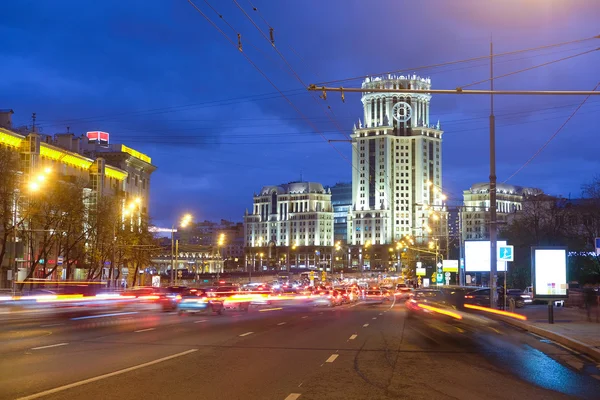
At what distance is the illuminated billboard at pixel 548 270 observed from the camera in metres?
31.2

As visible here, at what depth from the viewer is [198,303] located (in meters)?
36.5

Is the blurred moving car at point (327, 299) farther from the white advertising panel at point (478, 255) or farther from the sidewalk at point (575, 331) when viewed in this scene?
the sidewalk at point (575, 331)

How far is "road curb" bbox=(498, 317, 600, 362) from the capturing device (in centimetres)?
1783

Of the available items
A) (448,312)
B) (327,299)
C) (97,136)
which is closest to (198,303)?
(448,312)

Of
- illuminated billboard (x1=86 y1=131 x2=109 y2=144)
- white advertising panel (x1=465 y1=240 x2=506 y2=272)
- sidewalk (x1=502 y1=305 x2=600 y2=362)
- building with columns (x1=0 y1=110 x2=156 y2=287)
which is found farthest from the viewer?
illuminated billboard (x1=86 y1=131 x2=109 y2=144)

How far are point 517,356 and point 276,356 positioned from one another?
5.95m

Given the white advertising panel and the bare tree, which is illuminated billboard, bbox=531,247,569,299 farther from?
the bare tree

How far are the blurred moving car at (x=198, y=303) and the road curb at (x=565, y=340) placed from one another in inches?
606

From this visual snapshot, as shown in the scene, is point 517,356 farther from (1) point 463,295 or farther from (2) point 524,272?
(2) point 524,272

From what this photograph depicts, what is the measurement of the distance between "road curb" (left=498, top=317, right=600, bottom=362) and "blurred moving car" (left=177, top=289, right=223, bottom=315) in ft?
50.5

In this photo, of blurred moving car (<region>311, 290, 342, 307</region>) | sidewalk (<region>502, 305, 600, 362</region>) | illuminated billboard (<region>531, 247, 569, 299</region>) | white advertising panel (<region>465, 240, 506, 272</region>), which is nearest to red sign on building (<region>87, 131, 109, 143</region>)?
blurred moving car (<region>311, 290, 342, 307</region>)

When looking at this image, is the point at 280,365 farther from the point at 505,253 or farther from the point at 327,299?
the point at 327,299

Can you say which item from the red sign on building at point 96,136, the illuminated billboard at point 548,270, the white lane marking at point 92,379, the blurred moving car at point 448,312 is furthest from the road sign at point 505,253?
the red sign on building at point 96,136

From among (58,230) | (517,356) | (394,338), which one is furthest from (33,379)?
(58,230)
